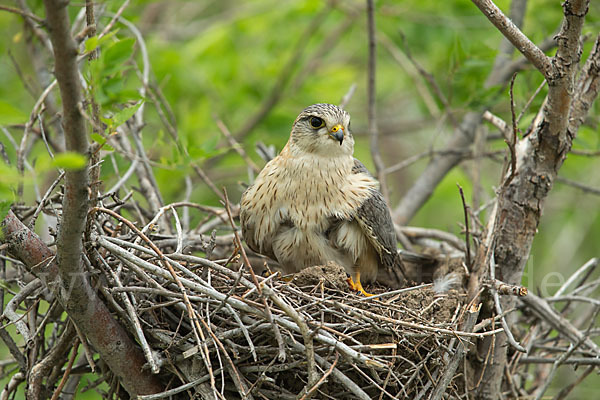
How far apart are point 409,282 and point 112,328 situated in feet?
9.47

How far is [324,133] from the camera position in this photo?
15.1 ft

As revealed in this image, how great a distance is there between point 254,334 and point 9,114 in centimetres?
189

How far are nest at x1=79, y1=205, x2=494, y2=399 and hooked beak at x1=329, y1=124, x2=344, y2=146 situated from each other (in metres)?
1.24

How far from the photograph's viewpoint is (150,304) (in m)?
3.49

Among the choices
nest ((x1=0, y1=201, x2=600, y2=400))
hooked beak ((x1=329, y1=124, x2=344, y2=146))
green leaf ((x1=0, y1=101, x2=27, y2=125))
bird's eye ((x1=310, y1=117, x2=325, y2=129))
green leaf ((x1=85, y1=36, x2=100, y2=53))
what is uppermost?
green leaf ((x1=85, y1=36, x2=100, y2=53))

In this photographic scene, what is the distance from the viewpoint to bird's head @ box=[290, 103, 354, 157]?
4598 mm

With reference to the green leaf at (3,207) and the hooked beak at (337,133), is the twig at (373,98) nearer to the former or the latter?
the hooked beak at (337,133)

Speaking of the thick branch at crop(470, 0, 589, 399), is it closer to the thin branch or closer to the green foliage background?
the thin branch

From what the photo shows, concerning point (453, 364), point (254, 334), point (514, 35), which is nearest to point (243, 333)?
point (254, 334)

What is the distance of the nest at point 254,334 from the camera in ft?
10.4

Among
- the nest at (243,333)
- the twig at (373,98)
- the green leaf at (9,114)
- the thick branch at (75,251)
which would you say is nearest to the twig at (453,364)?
the nest at (243,333)

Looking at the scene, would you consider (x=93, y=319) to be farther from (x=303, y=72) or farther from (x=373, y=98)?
(x=303, y=72)

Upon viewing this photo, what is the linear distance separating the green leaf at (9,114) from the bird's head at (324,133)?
2.66 m

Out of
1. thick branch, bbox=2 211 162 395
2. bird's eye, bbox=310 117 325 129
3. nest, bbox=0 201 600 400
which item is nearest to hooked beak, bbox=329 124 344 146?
bird's eye, bbox=310 117 325 129
